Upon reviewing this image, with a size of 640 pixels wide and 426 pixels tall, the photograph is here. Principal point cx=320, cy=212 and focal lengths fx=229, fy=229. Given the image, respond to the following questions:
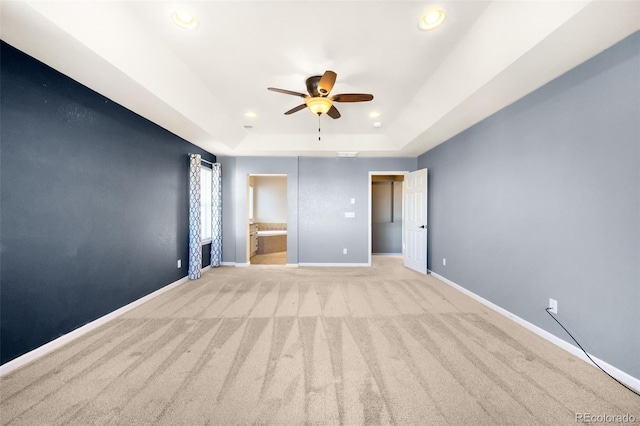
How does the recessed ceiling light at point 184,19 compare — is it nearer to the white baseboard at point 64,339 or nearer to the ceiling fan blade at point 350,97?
the ceiling fan blade at point 350,97

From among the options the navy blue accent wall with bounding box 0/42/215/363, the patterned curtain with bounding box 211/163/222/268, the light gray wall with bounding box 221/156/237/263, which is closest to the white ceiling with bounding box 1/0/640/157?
the navy blue accent wall with bounding box 0/42/215/363

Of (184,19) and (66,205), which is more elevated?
(184,19)

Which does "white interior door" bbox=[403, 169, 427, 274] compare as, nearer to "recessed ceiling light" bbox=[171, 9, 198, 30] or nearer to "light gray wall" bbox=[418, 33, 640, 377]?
"light gray wall" bbox=[418, 33, 640, 377]

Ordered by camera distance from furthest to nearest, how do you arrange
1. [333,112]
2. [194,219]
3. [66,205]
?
1. [194,219]
2. [333,112]
3. [66,205]

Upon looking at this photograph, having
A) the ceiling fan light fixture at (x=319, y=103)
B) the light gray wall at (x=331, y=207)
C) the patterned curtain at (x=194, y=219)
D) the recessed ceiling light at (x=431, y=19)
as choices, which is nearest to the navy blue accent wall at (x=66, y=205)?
the patterned curtain at (x=194, y=219)

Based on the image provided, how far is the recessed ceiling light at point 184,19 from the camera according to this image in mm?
1850

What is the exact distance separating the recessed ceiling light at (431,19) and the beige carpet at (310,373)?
9.33ft

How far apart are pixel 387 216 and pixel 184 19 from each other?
593 centimetres

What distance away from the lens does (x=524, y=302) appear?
98.7 inches

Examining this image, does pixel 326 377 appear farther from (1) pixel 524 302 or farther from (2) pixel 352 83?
(2) pixel 352 83

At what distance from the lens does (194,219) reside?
13.6 ft

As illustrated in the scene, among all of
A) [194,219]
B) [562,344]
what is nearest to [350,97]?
[562,344]

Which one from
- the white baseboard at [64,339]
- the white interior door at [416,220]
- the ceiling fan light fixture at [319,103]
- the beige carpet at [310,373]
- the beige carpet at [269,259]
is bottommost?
the beige carpet at [269,259]

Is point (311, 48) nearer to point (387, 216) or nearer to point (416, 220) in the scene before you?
point (416, 220)
